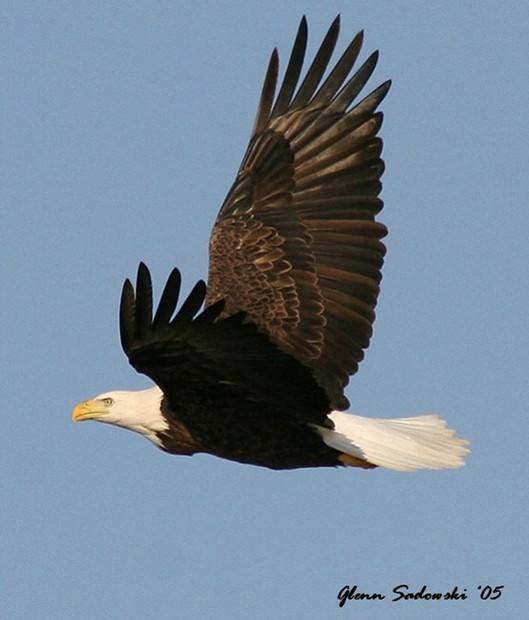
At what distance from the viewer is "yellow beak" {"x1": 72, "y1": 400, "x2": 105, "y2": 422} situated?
9.42 meters

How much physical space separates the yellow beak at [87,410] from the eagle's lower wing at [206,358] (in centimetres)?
70

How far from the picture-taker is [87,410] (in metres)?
9.45

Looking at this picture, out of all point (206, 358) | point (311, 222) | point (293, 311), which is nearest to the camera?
point (206, 358)

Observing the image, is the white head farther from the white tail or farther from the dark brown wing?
the white tail

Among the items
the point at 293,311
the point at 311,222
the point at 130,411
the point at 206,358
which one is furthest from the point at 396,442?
the point at 206,358

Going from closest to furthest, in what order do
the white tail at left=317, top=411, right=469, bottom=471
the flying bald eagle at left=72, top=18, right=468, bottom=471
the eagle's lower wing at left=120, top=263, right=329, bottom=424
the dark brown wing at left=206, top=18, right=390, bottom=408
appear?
the eagle's lower wing at left=120, top=263, right=329, bottom=424
the flying bald eagle at left=72, top=18, right=468, bottom=471
the white tail at left=317, top=411, right=469, bottom=471
the dark brown wing at left=206, top=18, right=390, bottom=408

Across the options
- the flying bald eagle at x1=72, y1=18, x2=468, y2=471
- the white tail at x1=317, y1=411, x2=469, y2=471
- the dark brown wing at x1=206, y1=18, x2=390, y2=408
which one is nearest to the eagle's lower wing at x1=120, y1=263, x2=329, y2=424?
the flying bald eagle at x1=72, y1=18, x2=468, y2=471

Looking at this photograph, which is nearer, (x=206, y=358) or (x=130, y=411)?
(x=206, y=358)

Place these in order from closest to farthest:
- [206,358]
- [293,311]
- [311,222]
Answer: [206,358], [293,311], [311,222]

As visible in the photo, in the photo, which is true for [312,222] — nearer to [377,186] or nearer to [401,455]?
[377,186]

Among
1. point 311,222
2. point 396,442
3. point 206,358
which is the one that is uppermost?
point 311,222

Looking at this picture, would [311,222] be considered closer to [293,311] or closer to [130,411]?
[293,311]

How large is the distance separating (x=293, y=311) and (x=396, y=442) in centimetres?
92

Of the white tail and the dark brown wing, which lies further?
the dark brown wing
